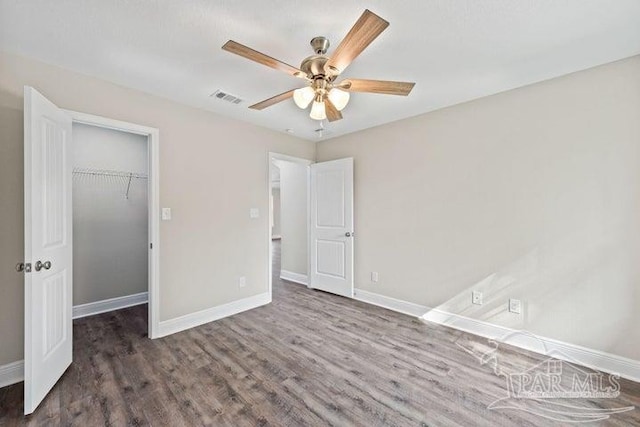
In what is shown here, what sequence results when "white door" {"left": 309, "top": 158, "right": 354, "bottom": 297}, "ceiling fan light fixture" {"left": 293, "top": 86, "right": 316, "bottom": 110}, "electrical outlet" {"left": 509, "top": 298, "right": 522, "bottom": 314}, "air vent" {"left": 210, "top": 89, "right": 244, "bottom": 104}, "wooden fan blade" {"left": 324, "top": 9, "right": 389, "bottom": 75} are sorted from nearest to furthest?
"wooden fan blade" {"left": 324, "top": 9, "right": 389, "bottom": 75}, "ceiling fan light fixture" {"left": 293, "top": 86, "right": 316, "bottom": 110}, "electrical outlet" {"left": 509, "top": 298, "right": 522, "bottom": 314}, "air vent" {"left": 210, "top": 89, "right": 244, "bottom": 104}, "white door" {"left": 309, "top": 158, "right": 354, "bottom": 297}

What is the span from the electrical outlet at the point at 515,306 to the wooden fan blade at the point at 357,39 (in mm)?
2685

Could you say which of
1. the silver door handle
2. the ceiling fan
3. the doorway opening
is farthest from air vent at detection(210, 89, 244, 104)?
the silver door handle

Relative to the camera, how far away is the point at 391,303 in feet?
11.8

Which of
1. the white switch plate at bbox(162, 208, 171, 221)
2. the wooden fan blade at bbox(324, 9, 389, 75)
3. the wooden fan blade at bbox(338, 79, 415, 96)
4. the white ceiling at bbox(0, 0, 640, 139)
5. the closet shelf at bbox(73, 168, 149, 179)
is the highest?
the white ceiling at bbox(0, 0, 640, 139)

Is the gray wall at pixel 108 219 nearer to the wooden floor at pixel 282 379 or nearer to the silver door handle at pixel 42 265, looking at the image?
the wooden floor at pixel 282 379

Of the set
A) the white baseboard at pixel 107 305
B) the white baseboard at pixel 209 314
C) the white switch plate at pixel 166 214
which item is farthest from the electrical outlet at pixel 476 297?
the white baseboard at pixel 107 305

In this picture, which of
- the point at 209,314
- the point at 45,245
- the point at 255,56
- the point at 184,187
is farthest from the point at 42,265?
the point at 255,56

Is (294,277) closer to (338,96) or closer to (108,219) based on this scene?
(108,219)

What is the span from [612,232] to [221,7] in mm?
3306

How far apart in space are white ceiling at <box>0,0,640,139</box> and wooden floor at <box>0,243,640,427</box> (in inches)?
98.3

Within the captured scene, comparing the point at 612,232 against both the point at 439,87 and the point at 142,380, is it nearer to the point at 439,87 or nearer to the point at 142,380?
the point at 439,87

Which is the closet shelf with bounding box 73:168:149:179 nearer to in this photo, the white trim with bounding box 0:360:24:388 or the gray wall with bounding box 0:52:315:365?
the gray wall with bounding box 0:52:315:365

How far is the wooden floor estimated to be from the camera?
1.72 meters

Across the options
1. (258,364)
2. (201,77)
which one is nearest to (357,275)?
(258,364)
